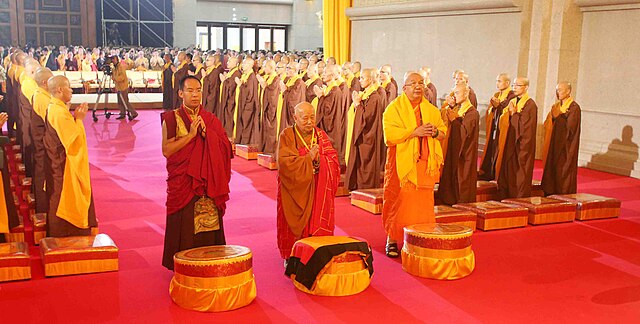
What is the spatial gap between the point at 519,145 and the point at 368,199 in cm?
188

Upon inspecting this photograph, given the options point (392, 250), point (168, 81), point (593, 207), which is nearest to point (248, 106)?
point (168, 81)

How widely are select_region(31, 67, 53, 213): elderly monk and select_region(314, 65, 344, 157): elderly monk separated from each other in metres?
3.95

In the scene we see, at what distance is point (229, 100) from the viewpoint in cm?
1255

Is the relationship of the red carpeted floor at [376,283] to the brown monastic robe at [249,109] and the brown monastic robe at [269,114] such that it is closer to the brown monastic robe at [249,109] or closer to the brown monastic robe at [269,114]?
the brown monastic robe at [269,114]

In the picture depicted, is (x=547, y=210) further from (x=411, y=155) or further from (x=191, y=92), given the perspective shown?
(x=191, y=92)

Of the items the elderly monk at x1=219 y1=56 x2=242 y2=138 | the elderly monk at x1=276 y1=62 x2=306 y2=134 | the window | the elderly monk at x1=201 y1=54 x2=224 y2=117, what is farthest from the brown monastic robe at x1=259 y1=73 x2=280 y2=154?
the window

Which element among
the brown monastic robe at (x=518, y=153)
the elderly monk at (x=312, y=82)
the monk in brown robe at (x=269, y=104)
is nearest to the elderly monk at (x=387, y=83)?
the elderly monk at (x=312, y=82)

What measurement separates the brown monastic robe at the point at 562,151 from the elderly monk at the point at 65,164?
5320mm

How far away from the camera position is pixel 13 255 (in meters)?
5.06

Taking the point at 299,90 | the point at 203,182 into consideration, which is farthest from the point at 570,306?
the point at 299,90

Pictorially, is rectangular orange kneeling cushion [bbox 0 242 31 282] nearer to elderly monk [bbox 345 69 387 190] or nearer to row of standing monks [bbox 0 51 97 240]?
row of standing monks [bbox 0 51 97 240]

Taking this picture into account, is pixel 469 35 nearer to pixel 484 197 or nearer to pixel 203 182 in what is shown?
pixel 484 197

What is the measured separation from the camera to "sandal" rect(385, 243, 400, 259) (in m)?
5.87

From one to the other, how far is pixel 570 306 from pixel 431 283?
1.02m
